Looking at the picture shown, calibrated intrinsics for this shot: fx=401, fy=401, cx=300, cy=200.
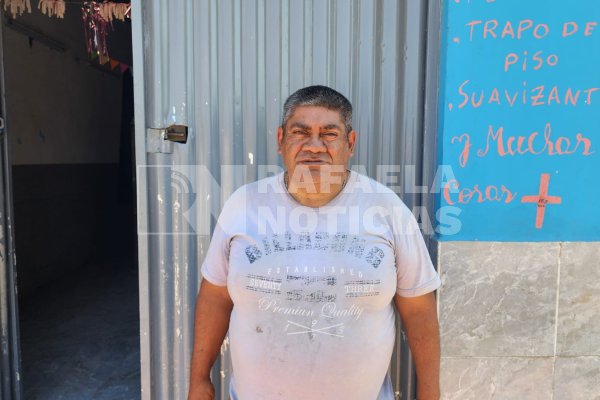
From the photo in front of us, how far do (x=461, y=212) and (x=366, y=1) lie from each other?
113 centimetres

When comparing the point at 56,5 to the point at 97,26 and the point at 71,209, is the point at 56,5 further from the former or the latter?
the point at 71,209

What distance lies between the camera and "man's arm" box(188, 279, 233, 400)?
1.48 meters

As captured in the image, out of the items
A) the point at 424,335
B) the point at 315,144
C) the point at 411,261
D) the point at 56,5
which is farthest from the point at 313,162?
the point at 56,5

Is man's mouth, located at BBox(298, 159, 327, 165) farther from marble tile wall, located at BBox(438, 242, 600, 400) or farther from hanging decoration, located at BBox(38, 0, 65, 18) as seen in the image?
hanging decoration, located at BBox(38, 0, 65, 18)

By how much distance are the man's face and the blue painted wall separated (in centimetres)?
76

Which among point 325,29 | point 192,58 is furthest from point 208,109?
point 325,29

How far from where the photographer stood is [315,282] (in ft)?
4.17

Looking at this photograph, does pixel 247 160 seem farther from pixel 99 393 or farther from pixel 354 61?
pixel 99 393

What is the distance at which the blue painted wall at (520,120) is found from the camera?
182 cm

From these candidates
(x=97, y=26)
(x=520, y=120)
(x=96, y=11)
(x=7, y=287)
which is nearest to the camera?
(x=520, y=120)

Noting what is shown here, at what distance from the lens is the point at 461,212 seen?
1894 millimetres

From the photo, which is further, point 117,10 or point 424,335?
point 117,10

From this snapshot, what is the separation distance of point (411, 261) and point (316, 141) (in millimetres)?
517

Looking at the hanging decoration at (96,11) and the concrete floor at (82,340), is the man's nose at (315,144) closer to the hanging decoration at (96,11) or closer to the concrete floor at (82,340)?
the hanging decoration at (96,11)
